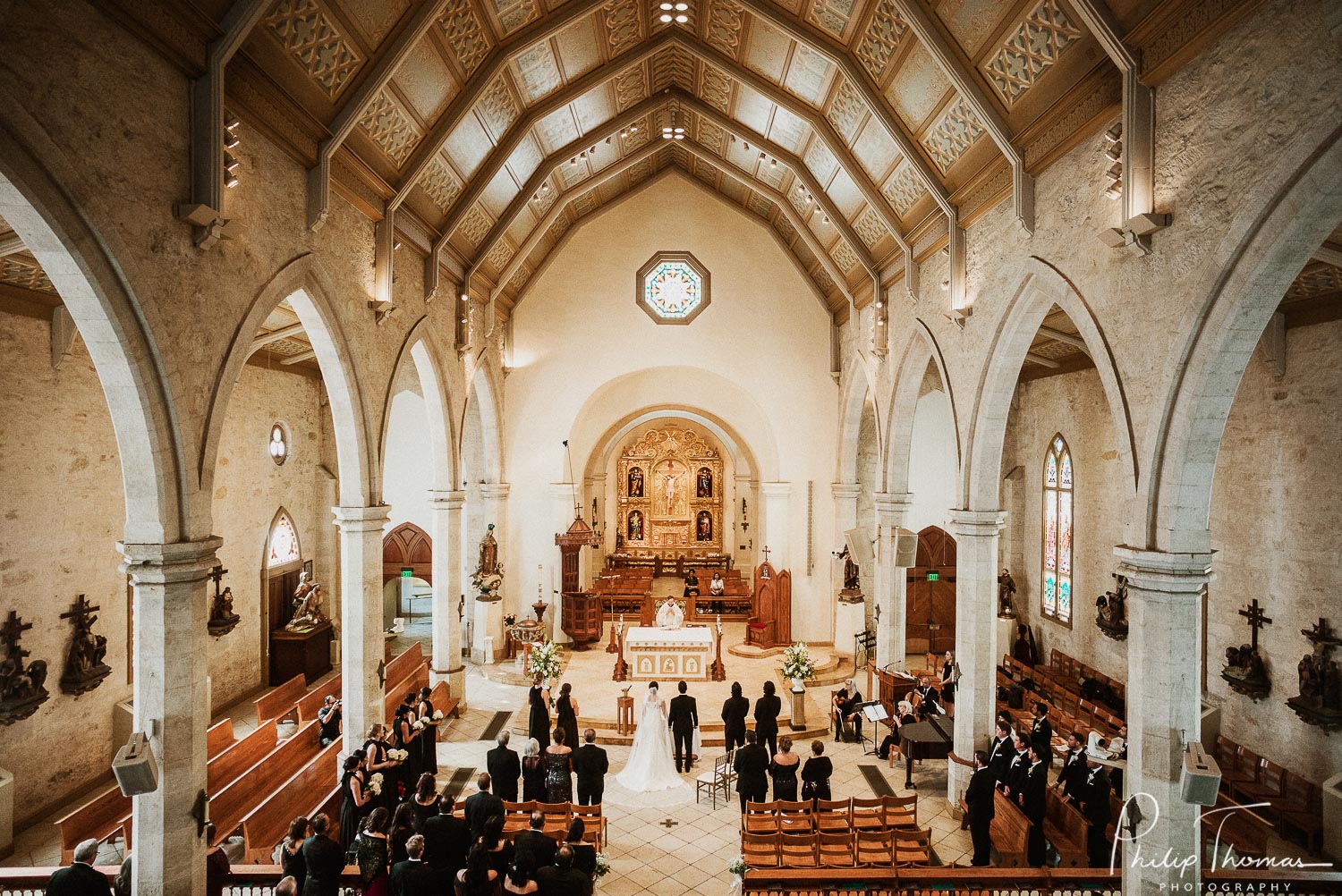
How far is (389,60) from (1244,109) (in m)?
8.12

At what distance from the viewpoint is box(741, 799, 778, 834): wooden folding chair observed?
811cm

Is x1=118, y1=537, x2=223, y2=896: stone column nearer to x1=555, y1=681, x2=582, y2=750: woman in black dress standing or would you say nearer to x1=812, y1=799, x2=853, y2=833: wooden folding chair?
x1=555, y1=681, x2=582, y2=750: woman in black dress standing

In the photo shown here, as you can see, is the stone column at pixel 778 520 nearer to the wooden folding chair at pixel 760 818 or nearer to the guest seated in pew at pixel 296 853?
the wooden folding chair at pixel 760 818

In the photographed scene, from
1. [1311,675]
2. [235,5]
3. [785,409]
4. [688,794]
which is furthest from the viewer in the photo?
[785,409]

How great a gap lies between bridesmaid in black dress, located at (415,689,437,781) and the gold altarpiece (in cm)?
1763

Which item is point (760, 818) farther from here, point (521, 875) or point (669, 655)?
point (669, 655)

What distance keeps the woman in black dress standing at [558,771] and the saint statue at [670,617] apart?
7.29 metres

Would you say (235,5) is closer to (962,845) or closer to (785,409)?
(962,845)

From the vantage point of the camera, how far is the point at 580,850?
6672mm

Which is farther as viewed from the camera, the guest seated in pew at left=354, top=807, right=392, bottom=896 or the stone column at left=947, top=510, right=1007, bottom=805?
the stone column at left=947, top=510, right=1007, bottom=805

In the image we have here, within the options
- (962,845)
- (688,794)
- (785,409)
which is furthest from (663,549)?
(962,845)

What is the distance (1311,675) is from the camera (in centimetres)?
945

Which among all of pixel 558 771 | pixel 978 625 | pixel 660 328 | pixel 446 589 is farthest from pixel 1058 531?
pixel 446 589

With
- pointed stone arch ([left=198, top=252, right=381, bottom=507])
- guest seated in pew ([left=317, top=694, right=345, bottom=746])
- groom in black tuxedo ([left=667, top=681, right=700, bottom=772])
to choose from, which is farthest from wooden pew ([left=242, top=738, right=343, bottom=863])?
groom in black tuxedo ([left=667, top=681, right=700, bottom=772])
